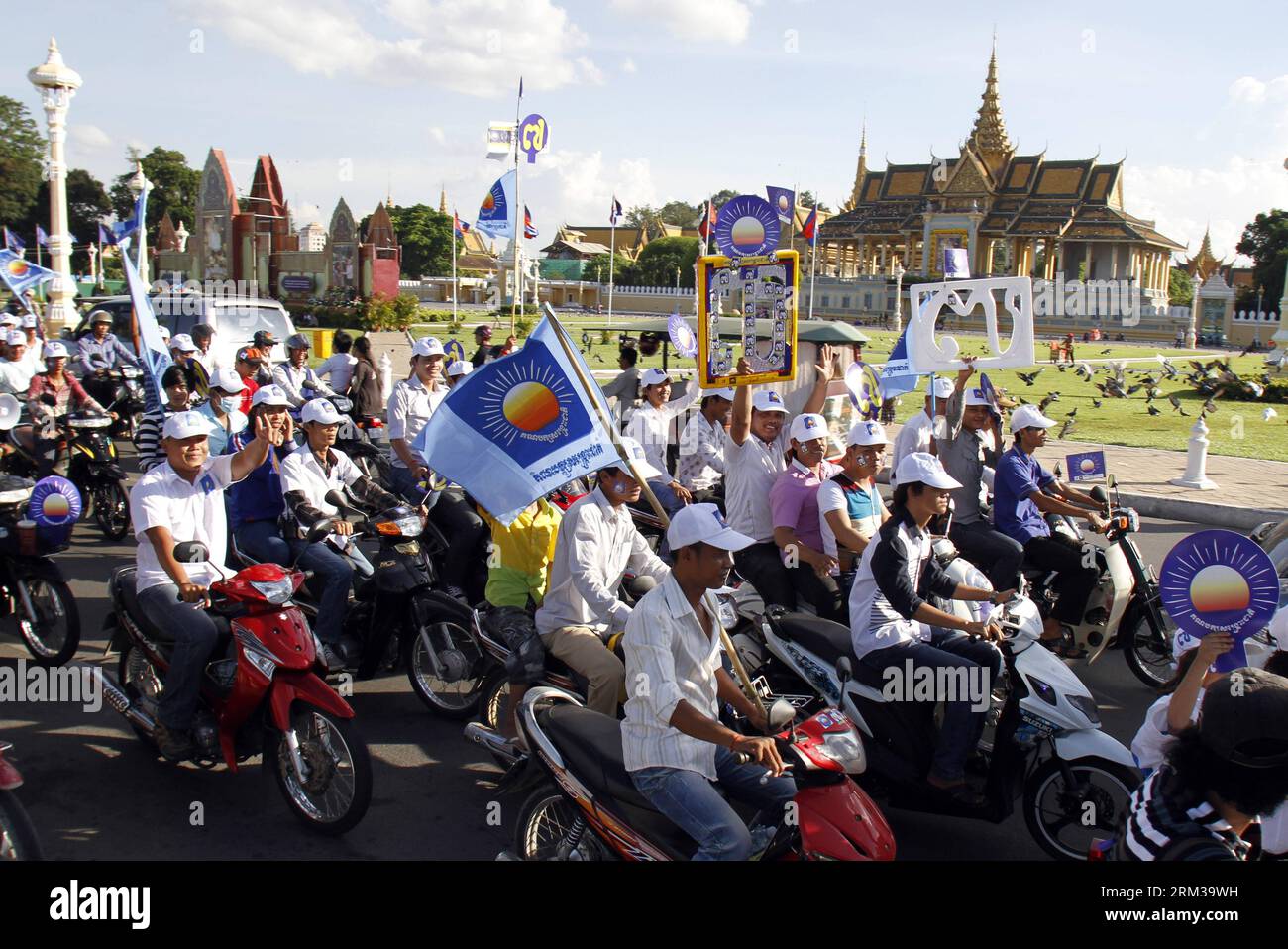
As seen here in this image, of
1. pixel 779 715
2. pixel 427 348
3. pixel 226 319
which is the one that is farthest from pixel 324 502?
pixel 226 319

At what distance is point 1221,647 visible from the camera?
2.84 meters

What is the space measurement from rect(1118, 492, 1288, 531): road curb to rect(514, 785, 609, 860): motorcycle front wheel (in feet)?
29.7

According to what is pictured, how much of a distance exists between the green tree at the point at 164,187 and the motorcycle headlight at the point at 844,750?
3176 inches

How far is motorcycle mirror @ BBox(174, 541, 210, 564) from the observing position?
4.23 metres

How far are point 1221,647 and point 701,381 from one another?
3597 mm

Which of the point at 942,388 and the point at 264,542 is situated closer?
the point at 264,542

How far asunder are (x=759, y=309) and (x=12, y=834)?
511cm

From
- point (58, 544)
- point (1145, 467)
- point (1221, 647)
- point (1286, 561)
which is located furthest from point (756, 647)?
point (1145, 467)

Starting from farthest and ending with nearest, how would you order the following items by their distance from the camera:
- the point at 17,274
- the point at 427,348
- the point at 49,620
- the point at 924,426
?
the point at 17,274, the point at 427,348, the point at 924,426, the point at 49,620

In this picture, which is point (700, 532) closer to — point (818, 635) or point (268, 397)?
point (818, 635)

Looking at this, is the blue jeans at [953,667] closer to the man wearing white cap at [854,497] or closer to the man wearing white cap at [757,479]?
the man wearing white cap at [854,497]

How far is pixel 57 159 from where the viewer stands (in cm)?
2539

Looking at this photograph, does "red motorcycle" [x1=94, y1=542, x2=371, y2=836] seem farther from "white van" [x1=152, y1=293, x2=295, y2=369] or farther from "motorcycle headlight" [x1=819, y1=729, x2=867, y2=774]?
"white van" [x1=152, y1=293, x2=295, y2=369]
